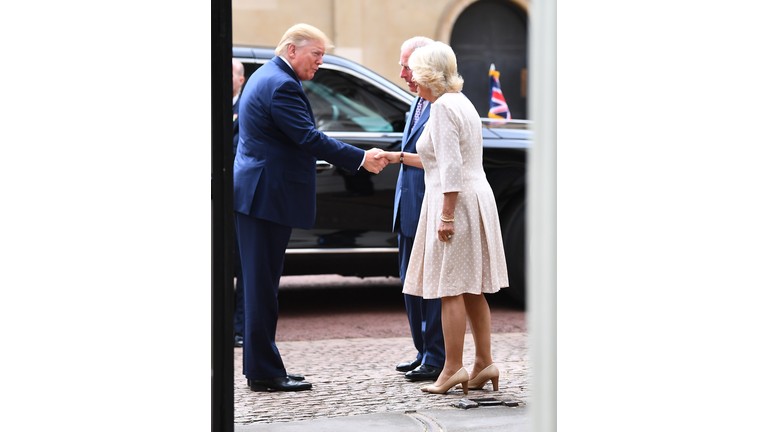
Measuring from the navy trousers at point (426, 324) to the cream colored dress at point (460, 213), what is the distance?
0.50m

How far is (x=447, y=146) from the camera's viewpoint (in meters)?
3.59

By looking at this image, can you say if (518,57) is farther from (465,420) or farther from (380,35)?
(465,420)

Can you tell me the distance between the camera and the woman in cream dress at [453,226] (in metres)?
3.62

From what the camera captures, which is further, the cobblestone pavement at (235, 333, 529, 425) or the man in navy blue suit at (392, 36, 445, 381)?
the man in navy blue suit at (392, 36, 445, 381)

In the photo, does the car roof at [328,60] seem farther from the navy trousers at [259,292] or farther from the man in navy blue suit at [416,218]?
the navy trousers at [259,292]

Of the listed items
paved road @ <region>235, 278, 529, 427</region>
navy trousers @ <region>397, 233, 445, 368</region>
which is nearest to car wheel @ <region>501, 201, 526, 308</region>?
paved road @ <region>235, 278, 529, 427</region>

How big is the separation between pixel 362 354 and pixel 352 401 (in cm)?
109

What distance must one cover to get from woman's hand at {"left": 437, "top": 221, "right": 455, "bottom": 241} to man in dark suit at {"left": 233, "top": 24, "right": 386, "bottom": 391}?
0.64 metres

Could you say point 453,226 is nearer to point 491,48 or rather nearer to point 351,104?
point 351,104

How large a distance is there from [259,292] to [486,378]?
46.2 inches
